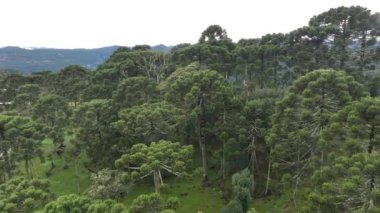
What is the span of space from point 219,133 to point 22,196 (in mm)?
23898

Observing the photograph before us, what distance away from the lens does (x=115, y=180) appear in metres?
39.5

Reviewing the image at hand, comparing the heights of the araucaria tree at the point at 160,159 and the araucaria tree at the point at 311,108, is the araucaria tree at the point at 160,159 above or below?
below

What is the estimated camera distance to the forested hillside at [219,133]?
2506 centimetres

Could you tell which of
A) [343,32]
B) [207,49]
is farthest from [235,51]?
[343,32]

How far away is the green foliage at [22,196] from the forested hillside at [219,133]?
0.07m

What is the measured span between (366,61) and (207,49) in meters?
23.2

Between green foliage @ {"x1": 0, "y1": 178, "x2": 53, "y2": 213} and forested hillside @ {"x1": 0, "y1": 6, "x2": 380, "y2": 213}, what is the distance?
0.07 m

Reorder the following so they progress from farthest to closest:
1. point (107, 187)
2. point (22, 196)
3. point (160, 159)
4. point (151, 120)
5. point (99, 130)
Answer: point (99, 130) → point (107, 187) → point (151, 120) → point (160, 159) → point (22, 196)

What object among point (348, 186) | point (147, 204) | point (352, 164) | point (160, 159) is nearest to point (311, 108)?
point (352, 164)

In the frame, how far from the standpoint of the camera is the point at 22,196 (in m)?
24.8

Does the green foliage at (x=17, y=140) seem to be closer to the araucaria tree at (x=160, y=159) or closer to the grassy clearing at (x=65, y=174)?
the grassy clearing at (x=65, y=174)

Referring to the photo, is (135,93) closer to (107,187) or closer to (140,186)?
(140,186)

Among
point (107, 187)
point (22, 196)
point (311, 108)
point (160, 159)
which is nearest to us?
point (22, 196)

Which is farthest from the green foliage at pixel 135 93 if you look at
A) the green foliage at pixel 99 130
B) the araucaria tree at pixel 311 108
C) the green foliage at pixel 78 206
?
the green foliage at pixel 78 206
